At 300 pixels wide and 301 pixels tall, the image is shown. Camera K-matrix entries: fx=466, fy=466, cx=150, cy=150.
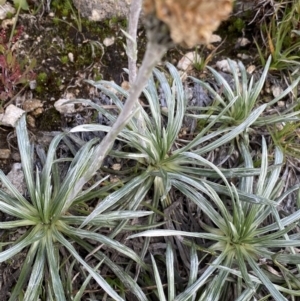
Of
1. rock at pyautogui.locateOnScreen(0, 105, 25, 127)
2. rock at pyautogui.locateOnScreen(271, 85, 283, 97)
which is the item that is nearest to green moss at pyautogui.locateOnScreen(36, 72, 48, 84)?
rock at pyautogui.locateOnScreen(0, 105, 25, 127)

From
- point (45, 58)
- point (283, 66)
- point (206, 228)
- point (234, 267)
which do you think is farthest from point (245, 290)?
point (45, 58)

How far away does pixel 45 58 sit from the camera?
99.4 inches

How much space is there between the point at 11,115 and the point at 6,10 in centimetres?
65

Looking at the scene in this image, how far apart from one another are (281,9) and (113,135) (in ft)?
6.01

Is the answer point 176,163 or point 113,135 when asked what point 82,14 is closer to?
point 176,163

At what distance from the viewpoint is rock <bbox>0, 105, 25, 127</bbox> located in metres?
2.30

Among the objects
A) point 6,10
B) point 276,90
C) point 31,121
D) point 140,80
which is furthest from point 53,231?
point 276,90

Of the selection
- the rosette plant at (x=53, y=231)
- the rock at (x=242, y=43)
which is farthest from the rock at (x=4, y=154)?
the rock at (x=242, y=43)

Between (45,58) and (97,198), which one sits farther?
(45,58)

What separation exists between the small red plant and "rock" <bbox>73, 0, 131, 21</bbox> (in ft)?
1.32

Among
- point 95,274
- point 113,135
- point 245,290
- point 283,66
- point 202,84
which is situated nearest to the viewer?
point 113,135

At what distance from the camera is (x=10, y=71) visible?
2.34 meters

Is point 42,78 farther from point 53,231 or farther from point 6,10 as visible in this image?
point 53,231

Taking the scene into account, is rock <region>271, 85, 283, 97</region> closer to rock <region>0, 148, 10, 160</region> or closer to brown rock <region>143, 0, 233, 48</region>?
rock <region>0, 148, 10, 160</region>
